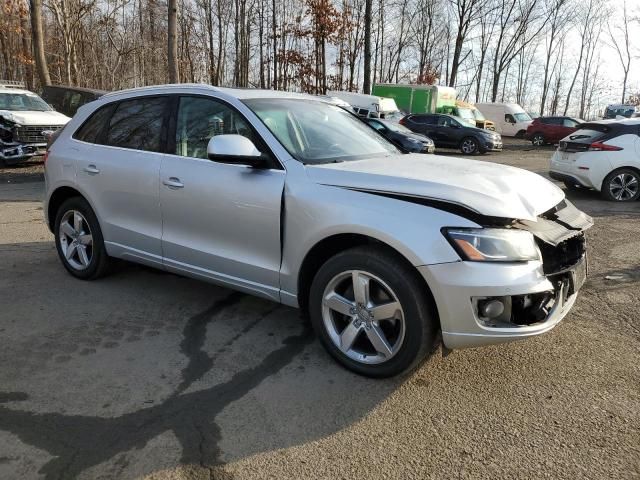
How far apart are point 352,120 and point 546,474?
10.0 feet

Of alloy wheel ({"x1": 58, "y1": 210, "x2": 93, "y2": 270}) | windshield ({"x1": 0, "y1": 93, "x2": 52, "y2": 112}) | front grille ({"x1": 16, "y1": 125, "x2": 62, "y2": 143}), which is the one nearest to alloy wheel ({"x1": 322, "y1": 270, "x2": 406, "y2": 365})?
alloy wheel ({"x1": 58, "y1": 210, "x2": 93, "y2": 270})

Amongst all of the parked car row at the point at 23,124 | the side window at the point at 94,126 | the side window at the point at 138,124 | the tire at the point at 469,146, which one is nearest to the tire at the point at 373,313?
the side window at the point at 138,124

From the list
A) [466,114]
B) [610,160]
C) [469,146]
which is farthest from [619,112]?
[610,160]

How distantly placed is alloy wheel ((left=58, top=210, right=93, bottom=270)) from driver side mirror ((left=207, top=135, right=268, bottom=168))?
199cm

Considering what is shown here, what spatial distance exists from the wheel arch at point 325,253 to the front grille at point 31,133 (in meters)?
11.0

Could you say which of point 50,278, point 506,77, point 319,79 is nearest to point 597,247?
point 50,278

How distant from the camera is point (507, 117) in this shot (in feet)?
112

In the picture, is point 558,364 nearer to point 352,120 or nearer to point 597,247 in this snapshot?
point 352,120

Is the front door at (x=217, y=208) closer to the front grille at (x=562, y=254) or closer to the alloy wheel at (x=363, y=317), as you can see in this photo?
the alloy wheel at (x=363, y=317)

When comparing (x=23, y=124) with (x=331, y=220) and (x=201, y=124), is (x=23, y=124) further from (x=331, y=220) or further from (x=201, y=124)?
(x=331, y=220)

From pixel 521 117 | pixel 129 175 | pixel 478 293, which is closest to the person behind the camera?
pixel 478 293

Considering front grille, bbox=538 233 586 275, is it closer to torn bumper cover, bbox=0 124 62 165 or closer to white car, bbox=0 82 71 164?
white car, bbox=0 82 71 164

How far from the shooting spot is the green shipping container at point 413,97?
29500mm

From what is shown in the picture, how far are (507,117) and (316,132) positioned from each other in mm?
33313
